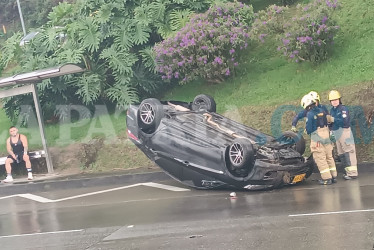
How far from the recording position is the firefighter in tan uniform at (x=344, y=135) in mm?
9930

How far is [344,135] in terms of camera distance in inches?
396

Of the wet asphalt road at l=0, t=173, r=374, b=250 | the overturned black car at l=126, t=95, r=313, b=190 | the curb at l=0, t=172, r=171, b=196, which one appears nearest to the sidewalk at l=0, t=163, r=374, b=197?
the curb at l=0, t=172, r=171, b=196

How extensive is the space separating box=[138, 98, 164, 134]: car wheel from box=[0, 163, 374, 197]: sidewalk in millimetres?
1629

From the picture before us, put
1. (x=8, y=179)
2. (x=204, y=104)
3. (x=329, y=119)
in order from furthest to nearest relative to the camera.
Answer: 1. (x=8, y=179)
2. (x=204, y=104)
3. (x=329, y=119)

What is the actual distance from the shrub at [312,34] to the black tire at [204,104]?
11.9 feet

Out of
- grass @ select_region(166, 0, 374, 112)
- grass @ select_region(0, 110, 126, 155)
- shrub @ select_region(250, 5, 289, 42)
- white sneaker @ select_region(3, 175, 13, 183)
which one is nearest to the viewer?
white sneaker @ select_region(3, 175, 13, 183)

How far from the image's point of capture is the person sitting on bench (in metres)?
13.0

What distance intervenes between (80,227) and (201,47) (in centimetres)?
705

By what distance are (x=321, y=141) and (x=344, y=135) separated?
710 millimetres

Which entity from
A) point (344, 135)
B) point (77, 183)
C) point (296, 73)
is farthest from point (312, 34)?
point (77, 183)

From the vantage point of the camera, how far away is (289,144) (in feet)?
32.6

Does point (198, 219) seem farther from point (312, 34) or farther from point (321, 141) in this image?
point (312, 34)

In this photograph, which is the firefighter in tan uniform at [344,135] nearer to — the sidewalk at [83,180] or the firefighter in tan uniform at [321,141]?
the firefighter in tan uniform at [321,141]

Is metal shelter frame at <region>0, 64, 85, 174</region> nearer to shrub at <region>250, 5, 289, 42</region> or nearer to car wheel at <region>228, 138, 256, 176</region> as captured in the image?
shrub at <region>250, 5, 289, 42</region>
